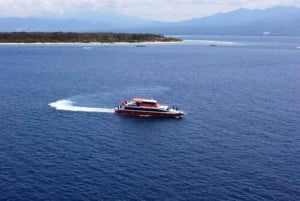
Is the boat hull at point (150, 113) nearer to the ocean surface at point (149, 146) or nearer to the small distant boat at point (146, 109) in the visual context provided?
the small distant boat at point (146, 109)

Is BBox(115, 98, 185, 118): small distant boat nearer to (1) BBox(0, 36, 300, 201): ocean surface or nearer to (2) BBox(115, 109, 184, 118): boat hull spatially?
(2) BBox(115, 109, 184, 118): boat hull

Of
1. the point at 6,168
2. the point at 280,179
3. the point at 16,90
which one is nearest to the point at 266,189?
the point at 280,179

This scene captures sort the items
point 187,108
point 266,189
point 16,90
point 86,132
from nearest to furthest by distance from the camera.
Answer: point 266,189 < point 86,132 < point 187,108 < point 16,90

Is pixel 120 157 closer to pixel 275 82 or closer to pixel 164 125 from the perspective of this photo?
pixel 164 125

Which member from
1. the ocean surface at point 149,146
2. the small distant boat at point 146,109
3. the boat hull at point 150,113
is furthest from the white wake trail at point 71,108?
the small distant boat at point 146,109

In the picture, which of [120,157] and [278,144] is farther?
[278,144]

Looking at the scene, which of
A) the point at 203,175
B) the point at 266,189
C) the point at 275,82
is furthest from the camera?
the point at 275,82

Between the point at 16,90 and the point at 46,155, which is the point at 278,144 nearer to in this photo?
the point at 46,155

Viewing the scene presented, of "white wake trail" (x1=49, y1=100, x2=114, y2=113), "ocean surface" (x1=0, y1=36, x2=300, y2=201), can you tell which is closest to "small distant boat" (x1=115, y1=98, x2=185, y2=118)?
"ocean surface" (x1=0, y1=36, x2=300, y2=201)
